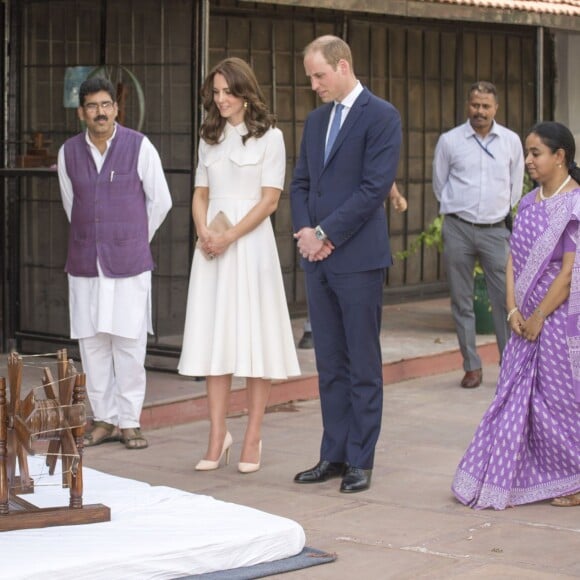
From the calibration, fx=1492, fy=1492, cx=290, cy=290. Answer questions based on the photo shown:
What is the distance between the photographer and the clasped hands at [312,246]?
22.0ft

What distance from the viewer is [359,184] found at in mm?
6738

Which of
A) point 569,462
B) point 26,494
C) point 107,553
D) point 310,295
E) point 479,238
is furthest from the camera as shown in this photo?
point 479,238

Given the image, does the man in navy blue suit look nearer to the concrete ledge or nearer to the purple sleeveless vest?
the purple sleeveless vest

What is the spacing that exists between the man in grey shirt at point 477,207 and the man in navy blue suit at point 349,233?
2.81 m

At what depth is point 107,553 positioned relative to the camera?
17.0 ft

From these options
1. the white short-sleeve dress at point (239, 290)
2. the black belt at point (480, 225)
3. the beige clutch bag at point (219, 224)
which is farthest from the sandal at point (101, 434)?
the black belt at point (480, 225)

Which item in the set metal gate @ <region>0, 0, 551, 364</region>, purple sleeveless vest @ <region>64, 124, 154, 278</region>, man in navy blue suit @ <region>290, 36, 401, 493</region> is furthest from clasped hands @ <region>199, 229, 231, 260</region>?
metal gate @ <region>0, 0, 551, 364</region>

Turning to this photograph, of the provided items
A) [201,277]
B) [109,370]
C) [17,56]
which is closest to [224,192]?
[201,277]

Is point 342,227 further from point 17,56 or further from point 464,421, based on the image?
point 17,56

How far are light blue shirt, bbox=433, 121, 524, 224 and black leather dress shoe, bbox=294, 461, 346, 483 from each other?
3030mm

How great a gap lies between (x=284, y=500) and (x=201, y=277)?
1.22 m

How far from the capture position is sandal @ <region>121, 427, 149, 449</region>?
25.6 ft

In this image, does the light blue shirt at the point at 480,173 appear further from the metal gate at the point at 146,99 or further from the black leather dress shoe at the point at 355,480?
the black leather dress shoe at the point at 355,480

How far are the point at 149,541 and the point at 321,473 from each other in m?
1.70
